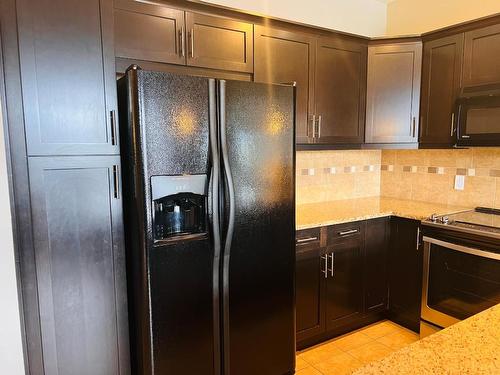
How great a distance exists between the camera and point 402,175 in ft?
11.1

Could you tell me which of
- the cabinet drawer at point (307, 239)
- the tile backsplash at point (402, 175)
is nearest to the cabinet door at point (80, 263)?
the cabinet drawer at point (307, 239)

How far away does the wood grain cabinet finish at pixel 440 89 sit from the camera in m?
2.64

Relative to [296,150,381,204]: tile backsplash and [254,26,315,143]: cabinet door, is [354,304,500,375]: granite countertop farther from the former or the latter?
[296,150,381,204]: tile backsplash

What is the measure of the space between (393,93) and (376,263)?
4.45ft

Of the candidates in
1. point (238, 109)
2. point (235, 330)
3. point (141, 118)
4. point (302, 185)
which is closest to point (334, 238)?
point (302, 185)

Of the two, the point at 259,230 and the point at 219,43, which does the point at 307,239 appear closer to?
the point at 259,230

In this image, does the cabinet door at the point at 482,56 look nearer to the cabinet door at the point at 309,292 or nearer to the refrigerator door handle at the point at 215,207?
the cabinet door at the point at 309,292

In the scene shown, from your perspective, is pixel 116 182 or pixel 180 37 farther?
pixel 180 37

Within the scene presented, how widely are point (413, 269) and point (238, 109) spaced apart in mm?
1846

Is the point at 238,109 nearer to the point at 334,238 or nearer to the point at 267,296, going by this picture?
the point at 267,296

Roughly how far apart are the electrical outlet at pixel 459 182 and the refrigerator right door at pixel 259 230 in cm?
170

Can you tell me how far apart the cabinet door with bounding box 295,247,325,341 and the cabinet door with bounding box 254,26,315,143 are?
849mm

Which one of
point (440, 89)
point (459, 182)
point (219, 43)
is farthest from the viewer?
point (459, 182)

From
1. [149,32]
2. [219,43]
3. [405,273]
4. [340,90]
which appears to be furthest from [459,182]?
[149,32]
